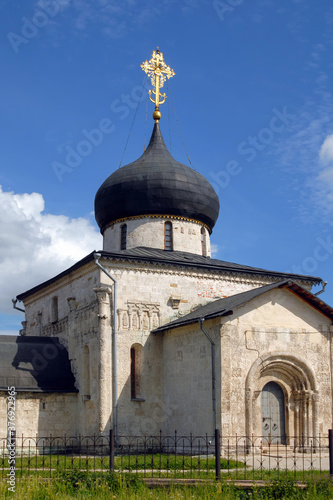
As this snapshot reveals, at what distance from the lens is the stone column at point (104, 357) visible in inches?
655

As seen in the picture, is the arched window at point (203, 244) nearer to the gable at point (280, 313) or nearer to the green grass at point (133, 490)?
the gable at point (280, 313)

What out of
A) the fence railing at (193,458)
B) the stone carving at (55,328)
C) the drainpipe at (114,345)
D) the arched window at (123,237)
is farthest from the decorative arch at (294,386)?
the arched window at (123,237)

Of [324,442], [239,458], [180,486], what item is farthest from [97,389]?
[180,486]

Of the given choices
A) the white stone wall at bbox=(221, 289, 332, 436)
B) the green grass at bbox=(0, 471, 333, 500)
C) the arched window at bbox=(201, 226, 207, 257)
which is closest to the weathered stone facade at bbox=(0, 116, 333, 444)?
the white stone wall at bbox=(221, 289, 332, 436)

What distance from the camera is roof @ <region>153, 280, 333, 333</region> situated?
15.5m

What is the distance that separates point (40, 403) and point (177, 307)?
4622 mm

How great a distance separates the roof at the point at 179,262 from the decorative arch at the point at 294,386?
384 cm

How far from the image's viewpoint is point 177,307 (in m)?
18.3

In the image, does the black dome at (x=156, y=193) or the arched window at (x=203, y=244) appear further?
the arched window at (x=203, y=244)

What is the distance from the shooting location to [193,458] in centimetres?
1397

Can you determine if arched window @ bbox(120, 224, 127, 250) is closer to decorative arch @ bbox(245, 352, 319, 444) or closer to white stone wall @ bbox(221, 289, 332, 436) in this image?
white stone wall @ bbox(221, 289, 332, 436)

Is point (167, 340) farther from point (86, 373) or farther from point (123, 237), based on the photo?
point (123, 237)

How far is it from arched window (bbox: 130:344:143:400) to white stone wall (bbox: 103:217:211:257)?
378cm

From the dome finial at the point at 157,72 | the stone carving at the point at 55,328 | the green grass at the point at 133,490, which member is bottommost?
the green grass at the point at 133,490
